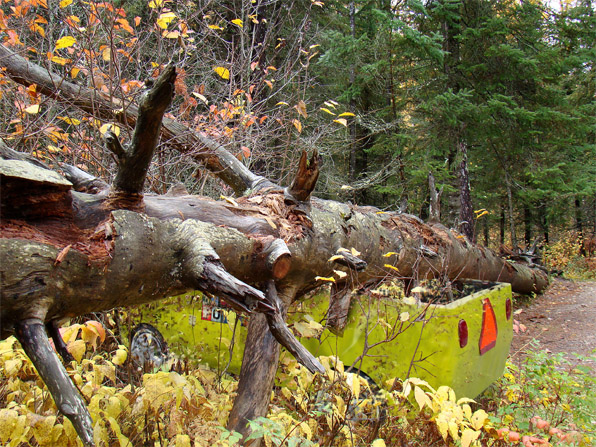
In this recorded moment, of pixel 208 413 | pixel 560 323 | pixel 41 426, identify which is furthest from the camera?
pixel 560 323

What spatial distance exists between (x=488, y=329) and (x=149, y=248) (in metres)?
3.28

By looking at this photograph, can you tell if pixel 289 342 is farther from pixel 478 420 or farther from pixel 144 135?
pixel 478 420

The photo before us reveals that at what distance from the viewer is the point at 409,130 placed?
11.1 m

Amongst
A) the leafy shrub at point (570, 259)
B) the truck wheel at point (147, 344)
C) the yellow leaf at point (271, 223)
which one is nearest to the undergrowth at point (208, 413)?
the truck wheel at point (147, 344)

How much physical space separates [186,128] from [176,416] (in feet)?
9.58

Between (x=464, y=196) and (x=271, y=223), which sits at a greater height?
(x=464, y=196)

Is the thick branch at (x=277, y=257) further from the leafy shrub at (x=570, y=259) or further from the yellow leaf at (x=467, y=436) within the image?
the leafy shrub at (x=570, y=259)

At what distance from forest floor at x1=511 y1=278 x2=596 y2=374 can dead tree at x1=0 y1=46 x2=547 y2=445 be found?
3.96m

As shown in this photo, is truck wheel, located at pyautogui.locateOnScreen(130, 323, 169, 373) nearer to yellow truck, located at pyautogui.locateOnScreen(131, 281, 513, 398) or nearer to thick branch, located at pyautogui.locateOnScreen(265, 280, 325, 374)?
yellow truck, located at pyautogui.locateOnScreen(131, 281, 513, 398)

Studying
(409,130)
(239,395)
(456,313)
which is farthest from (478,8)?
(239,395)

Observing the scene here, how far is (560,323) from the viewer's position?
759 centimetres

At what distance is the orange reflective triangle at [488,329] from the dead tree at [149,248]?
5.39ft

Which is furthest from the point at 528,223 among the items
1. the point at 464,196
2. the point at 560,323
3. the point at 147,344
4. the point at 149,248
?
the point at 149,248

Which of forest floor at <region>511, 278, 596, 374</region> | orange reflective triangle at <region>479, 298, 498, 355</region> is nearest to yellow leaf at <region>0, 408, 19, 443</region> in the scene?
orange reflective triangle at <region>479, 298, 498, 355</region>
